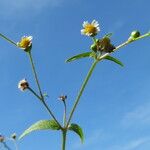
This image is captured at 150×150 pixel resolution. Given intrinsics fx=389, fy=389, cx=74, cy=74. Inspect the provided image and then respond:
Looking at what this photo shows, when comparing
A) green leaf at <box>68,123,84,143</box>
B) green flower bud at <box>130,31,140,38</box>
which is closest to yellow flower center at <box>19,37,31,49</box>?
green leaf at <box>68,123,84,143</box>

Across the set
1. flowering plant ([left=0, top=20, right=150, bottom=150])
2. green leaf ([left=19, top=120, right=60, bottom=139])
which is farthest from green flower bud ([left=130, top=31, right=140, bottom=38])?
green leaf ([left=19, top=120, right=60, bottom=139])

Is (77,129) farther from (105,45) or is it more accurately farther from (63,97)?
(105,45)

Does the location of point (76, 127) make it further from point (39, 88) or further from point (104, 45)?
point (104, 45)

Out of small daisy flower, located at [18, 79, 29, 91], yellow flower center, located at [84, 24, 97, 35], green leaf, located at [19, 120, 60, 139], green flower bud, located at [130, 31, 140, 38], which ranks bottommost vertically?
green leaf, located at [19, 120, 60, 139]

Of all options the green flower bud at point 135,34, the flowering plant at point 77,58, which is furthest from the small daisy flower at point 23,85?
the green flower bud at point 135,34

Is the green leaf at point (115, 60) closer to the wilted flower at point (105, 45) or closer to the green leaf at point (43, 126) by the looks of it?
the wilted flower at point (105, 45)

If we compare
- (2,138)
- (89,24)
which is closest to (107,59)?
(89,24)

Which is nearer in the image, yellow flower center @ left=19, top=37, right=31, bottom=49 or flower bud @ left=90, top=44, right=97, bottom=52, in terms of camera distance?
flower bud @ left=90, top=44, right=97, bottom=52

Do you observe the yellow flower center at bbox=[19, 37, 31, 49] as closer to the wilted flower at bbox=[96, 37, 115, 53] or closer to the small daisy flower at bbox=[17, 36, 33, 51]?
the small daisy flower at bbox=[17, 36, 33, 51]

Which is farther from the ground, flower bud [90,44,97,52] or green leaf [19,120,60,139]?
flower bud [90,44,97,52]
